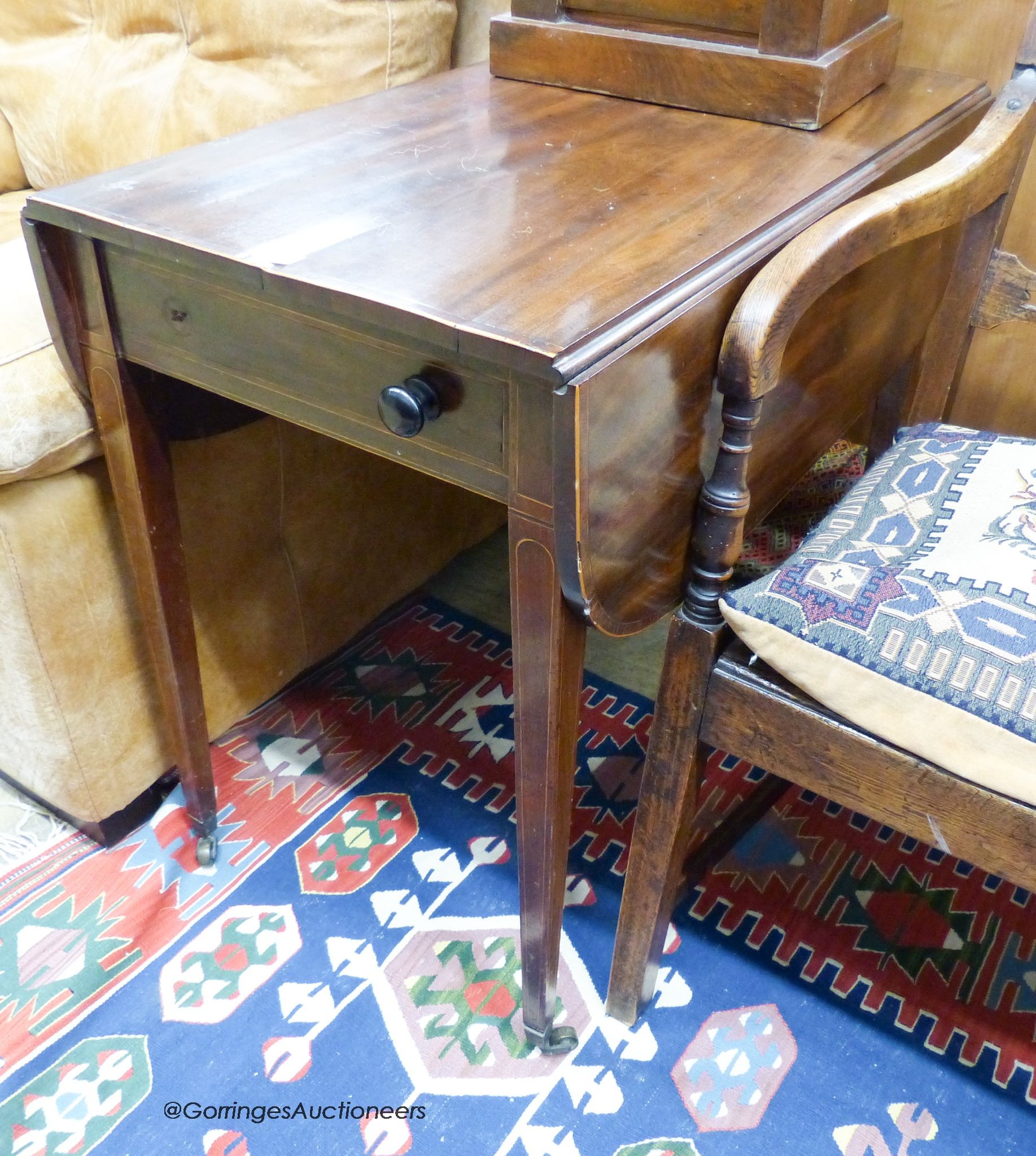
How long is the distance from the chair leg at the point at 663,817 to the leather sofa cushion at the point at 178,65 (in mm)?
815

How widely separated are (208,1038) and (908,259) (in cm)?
101

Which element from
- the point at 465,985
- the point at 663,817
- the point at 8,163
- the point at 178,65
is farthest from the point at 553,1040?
the point at 8,163

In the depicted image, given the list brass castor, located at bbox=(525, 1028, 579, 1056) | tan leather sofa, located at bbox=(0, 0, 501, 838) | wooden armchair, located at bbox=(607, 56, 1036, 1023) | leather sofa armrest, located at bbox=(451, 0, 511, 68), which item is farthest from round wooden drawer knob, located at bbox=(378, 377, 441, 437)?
leather sofa armrest, located at bbox=(451, 0, 511, 68)

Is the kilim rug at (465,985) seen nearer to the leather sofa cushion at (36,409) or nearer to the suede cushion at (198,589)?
the suede cushion at (198,589)

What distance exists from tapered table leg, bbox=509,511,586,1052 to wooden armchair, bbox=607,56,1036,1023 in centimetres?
8

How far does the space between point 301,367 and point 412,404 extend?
12 cm

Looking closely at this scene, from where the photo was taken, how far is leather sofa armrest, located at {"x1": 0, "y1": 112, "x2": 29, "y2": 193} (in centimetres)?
151

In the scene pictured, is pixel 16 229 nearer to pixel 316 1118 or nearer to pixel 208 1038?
pixel 208 1038

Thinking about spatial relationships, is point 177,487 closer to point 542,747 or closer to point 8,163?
point 542,747

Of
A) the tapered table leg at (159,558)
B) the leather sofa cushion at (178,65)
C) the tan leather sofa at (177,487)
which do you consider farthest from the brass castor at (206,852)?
the leather sofa cushion at (178,65)

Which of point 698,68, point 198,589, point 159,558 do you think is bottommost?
point 198,589

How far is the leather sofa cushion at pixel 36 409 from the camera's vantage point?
0.91 meters

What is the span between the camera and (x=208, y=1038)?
100cm

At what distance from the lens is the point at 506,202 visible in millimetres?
762
